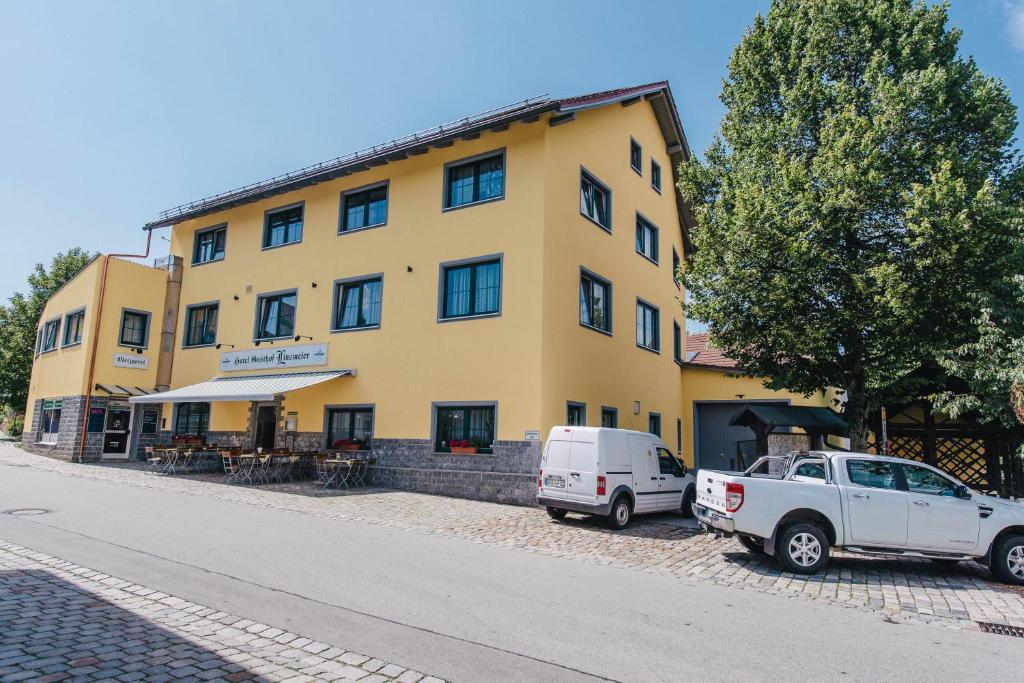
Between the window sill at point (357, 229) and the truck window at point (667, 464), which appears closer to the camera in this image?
the truck window at point (667, 464)

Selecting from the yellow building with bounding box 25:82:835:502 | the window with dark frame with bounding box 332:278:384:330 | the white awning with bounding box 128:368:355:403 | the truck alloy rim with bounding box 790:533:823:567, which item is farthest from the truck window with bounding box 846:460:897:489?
the white awning with bounding box 128:368:355:403

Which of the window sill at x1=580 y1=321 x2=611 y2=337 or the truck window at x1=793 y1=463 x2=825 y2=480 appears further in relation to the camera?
the window sill at x1=580 y1=321 x2=611 y2=337

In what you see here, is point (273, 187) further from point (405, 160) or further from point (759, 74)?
point (759, 74)

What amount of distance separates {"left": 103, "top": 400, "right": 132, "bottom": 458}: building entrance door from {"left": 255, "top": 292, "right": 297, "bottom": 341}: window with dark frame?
23.5 ft

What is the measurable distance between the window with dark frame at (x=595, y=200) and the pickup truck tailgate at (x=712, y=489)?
9.47m

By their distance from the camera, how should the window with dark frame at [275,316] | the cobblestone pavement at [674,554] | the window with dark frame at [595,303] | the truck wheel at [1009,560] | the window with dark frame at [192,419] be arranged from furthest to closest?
the window with dark frame at [192,419], the window with dark frame at [275,316], the window with dark frame at [595,303], the truck wheel at [1009,560], the cobblestone pavement at [674,554]

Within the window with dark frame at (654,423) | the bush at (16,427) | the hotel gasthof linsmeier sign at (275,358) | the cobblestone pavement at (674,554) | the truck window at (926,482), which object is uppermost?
the hotel gasthof linsmeier sign at (275,358)

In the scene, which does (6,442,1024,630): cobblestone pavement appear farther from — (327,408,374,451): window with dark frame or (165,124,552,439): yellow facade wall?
(165,124,552,439): yellow facade wall

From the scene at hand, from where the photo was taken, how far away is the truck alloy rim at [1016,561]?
27.9 feet

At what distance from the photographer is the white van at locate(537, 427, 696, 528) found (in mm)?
11969

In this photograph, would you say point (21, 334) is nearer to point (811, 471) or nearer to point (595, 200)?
point (595, 200)

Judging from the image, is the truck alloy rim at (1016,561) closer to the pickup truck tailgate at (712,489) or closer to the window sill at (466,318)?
the pickup truck tailgate at (712,489)

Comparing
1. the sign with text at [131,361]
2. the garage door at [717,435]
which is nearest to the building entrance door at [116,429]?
the sign with text at [131,361]

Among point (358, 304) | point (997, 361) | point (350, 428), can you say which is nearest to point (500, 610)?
point (997, 361)
